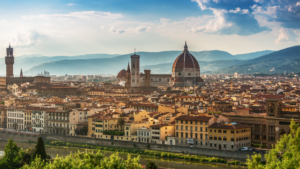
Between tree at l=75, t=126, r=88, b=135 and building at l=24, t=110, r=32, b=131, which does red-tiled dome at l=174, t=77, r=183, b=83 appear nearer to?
building at l=24, t=110, r=32, b=131

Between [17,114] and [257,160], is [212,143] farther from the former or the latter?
[17,114]

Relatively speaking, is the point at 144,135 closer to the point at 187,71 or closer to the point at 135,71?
the point at 135,71

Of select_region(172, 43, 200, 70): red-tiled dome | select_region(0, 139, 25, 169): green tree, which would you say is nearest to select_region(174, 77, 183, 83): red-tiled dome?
select_region(172, 43, 200, 70): red-tiled dome

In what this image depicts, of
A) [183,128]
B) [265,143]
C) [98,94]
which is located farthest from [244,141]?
[98,94]

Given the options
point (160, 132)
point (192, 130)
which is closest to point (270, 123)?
point (192, 130)

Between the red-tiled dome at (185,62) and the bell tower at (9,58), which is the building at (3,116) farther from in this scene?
the red-tiled dome at (185,62)

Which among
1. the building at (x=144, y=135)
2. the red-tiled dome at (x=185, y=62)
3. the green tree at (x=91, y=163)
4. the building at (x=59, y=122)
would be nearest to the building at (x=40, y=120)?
the building at (x=59, y=122)
